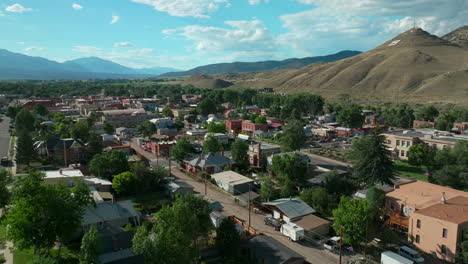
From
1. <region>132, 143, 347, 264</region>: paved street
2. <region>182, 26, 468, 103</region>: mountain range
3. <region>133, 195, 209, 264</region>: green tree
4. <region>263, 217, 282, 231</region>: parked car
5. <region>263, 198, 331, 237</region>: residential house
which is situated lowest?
<region>132, 143, 347, 264</region>: paved street

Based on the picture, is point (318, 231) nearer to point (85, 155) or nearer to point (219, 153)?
point (219, 153)

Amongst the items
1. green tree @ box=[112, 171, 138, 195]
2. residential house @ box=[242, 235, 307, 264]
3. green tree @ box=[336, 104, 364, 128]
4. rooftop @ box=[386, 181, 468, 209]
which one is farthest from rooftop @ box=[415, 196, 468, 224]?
green tree @ box=[336, 104, 364, 128]

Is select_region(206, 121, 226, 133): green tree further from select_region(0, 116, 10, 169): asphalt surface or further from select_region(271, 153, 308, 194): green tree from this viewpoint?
select_region(0, 116, 10, 169): asphalt surface

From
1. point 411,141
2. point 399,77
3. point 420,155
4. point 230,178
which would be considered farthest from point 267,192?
point 399,77

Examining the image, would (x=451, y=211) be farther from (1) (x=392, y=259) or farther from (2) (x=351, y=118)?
(2) (x=351, y=118)

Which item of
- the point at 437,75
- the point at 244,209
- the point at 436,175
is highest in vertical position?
the point at 437,75

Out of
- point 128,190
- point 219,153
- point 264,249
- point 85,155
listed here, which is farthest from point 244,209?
point 85,155

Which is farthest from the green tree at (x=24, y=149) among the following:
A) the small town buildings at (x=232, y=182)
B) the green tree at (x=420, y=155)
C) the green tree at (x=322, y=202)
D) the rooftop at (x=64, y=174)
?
the green tree at (x=420, y=155)
